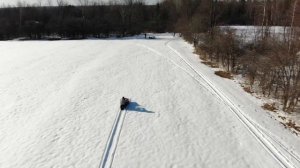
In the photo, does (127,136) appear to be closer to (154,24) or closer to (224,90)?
(224,90)

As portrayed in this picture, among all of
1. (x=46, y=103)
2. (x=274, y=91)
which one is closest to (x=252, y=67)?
(x=274, y=91)

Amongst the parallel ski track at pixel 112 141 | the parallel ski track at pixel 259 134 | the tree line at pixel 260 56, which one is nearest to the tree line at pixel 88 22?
the tree line at pixel 260 56

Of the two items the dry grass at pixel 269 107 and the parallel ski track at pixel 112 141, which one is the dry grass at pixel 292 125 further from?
the parallel ski track at pixel 112 141

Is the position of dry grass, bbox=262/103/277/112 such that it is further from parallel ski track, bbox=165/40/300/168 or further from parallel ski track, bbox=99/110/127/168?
parallel ski track, bbox=99/110/127/168

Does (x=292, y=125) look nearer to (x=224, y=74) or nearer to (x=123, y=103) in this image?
(x=123, y=103)

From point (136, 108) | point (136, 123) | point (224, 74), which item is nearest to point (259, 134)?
point (136, 123)

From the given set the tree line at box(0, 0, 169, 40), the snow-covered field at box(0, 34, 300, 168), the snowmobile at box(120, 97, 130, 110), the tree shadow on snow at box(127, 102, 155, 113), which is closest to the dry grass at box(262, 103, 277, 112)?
the snow-covered field at box(0, 34, 300, 168)
